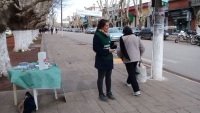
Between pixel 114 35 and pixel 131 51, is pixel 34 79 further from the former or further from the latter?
pixel 114 35

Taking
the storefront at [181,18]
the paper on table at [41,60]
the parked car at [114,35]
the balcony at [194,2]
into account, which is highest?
the balcony at [194,2]

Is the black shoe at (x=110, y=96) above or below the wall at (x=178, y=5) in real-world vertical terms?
below

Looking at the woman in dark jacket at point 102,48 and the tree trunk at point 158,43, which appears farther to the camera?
the tree trunk at point 158,43

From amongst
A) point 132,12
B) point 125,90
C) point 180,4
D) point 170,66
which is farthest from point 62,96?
Result: point 132,12

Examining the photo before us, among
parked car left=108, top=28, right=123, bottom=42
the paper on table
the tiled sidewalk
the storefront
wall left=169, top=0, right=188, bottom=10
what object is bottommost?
the tiled sidewalk

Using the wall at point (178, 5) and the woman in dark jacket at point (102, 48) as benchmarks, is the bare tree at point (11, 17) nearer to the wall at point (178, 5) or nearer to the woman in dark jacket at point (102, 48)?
the woman in dark jacket at point (102, 48)

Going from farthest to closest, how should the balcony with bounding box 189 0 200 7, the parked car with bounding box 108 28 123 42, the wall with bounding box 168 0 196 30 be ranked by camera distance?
the wall with bounding box 168 0 196 30
the balcony with bounding box 189 0 200 7
the parked car with bounding box 108 28 123 42

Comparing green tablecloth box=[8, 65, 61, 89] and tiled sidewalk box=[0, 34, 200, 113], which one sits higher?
green tablecloth box=[8, 65, 61, 89]

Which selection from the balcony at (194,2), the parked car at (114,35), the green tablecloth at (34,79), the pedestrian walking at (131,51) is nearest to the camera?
the green tablecloth at (34,79)

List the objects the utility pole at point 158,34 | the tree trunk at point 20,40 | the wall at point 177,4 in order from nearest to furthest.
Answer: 1. the utility pole at point 158,34
2. the tree trunk at point 20,40
3. the wall at point 177,4

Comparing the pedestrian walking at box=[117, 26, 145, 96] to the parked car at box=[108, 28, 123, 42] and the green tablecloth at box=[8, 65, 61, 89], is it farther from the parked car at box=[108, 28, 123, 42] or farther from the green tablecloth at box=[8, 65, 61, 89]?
the parked car at box=[108, 28, 123, 42]

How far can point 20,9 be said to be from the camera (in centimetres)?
1191

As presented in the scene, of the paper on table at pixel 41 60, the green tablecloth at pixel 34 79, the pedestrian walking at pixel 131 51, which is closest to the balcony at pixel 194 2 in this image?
the pedestrian walking at pixel 131 51

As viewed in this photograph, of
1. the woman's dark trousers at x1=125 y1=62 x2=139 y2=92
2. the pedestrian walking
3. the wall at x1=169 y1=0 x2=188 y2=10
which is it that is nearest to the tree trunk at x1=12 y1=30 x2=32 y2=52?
the pedestrian walking
